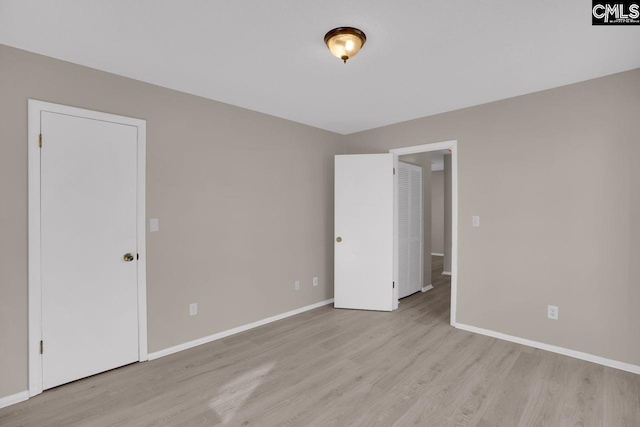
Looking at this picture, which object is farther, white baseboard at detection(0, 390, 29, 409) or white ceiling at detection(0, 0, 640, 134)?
white baseboard at detection(0, 390, 29, 409)

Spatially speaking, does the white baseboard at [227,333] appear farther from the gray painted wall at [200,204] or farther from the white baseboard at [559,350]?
the white baseboard at [559,350]

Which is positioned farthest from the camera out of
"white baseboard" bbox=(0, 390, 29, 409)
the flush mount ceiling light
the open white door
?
the open white door

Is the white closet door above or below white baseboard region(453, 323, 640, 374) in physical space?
above

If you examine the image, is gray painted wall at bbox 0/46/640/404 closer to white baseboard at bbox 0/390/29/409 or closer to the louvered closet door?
white baseboard at bbox 0/390/29/409

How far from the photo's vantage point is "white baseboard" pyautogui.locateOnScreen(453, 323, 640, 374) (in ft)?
8.23

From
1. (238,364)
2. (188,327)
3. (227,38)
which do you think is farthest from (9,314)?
(227,38)

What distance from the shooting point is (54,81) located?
2.28m

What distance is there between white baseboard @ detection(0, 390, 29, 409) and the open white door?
305cm

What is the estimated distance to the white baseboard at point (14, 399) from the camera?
207 cm

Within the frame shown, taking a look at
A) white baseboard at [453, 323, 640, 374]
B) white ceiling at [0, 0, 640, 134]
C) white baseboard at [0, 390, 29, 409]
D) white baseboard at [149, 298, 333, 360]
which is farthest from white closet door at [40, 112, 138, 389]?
white baseboard at [453, 323, 640, 374]

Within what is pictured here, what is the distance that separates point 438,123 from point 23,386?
446 centimetres

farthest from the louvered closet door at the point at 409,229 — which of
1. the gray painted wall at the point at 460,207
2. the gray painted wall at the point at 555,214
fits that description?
the gray painted wall at the point at 555,214

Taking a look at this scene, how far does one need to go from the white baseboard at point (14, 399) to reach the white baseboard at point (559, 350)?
3870 millimetres

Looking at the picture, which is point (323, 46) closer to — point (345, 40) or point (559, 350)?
point (345, 40)
